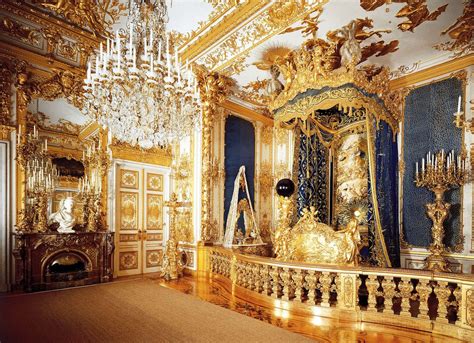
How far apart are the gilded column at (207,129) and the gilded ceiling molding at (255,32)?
0.96 feet

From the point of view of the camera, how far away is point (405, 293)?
3336 millimetres

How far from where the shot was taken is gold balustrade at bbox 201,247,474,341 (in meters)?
3.09

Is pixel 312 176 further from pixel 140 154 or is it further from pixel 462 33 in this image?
pixel 140 154

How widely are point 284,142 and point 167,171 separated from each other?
323cm

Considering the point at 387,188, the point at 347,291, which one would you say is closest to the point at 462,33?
the point at 387,188

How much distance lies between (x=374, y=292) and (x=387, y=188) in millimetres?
1714

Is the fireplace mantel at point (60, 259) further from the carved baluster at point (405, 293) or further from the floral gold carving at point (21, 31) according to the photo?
the carved baluster at point (405, 293)

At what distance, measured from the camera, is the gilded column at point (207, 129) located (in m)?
5.94

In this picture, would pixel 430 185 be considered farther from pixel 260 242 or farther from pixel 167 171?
pixel 167 171

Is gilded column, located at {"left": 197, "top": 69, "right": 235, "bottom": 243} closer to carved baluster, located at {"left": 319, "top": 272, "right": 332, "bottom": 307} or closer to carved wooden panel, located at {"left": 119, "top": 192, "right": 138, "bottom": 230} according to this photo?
carved wooden panel, located at {"left": 119, "top": 192, "right": 138, "bottom": 230}

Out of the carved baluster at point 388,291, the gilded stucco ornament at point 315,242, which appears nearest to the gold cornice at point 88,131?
the gilded stucco ornament at point 315,242

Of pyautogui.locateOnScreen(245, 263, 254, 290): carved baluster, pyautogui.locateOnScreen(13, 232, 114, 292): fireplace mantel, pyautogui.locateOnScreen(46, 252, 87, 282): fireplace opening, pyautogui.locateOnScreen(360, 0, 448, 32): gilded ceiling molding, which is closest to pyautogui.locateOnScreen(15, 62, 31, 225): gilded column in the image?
pyautogui.locateOnScreen(13, 232, 114, 292): fireplace mantel

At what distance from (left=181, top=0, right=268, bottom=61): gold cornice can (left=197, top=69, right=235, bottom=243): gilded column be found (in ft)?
1.50

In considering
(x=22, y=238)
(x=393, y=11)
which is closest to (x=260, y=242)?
(x=22, y=238)
